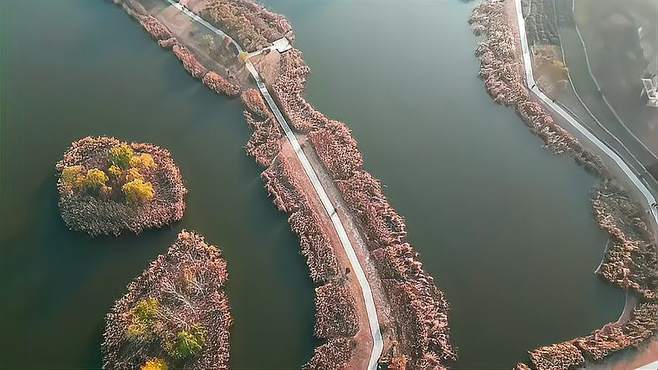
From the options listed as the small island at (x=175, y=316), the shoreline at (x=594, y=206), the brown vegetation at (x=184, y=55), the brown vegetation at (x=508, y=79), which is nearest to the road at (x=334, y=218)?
the brown vegetation at (x=184, y=55)

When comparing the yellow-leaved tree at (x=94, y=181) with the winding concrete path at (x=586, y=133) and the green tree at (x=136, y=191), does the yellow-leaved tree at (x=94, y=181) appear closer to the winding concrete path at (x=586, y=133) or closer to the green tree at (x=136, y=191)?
the green tree at (x=136, y=191)

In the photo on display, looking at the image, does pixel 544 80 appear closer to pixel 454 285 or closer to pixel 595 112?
pixel 595 112

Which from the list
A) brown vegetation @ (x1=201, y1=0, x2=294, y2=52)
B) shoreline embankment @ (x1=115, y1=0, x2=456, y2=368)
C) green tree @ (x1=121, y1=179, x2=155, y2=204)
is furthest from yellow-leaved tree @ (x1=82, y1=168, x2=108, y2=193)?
brown vegetation @ (x1=201, y1=0, x2=294, y2=52)

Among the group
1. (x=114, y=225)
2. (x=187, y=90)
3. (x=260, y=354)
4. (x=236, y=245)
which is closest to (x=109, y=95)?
(x=187, y=90)

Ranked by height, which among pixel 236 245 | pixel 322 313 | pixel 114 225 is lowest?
pixel 322 313

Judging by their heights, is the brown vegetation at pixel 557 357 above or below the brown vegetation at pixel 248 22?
below

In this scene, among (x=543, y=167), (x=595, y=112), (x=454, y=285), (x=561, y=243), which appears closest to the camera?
(x=454, y=285)
